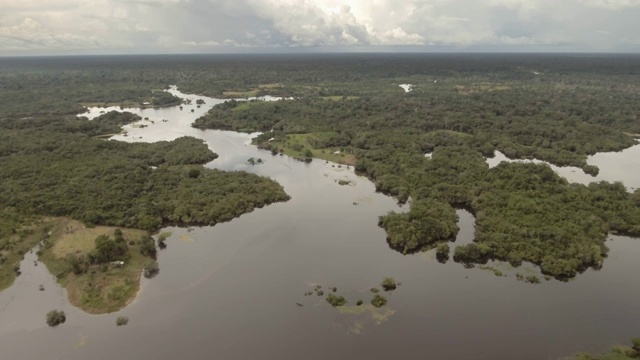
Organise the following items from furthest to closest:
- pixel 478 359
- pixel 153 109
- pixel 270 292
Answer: pixel 153 109, pixel 270 292, pixel 478 359

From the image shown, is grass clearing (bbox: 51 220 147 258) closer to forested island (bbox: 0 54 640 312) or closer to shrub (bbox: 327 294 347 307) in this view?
forested island (bbox: 0 54 640 312)

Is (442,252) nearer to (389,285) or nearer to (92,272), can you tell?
(389,285)

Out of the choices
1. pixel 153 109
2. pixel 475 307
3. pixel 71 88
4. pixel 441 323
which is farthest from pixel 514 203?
pixel 71 88

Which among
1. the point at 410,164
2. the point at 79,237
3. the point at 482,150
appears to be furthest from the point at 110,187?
the point at 482,150

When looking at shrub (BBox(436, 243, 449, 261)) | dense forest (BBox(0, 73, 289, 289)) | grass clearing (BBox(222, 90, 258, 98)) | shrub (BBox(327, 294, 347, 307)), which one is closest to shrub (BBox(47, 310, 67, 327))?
dense forest (BBox(0, 73, 289, 289))

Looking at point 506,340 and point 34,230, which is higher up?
point 34,230

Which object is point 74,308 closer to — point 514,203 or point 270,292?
point 270,292
